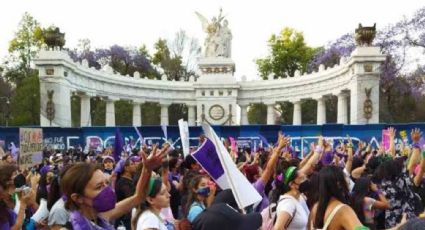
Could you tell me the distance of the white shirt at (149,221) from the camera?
4.69 metres

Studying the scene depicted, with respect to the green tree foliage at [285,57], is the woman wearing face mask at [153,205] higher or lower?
lower

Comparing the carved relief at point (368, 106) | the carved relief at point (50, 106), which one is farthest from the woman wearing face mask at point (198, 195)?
the carved relief at point (368, 106)

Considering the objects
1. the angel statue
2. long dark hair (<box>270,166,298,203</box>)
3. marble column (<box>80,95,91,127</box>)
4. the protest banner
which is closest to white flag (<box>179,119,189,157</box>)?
the protest banner

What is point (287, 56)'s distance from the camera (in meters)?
68.4

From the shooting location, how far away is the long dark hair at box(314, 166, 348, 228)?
4727mm

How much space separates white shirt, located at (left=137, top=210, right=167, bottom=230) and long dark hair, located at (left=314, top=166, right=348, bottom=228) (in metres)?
A: 1.24

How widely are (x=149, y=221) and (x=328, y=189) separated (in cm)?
144

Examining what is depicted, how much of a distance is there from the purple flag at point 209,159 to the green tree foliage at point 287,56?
62502mm

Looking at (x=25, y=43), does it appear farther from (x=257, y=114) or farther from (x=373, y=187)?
(x=373, y=187)

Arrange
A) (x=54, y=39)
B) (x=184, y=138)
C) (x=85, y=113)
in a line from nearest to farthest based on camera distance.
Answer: (x=184, y=138) → (x=54, y=39) → (x=85, y=113)

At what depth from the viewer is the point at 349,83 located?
3716cm

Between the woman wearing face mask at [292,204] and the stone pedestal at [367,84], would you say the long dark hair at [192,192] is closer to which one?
the woman wearing face mask at [292,204]

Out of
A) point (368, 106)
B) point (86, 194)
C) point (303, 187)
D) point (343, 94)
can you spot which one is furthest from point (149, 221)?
point (343, 94)

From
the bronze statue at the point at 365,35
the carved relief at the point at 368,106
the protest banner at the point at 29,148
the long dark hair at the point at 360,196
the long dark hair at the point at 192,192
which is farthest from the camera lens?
the bronze statue at the point at 365,35
